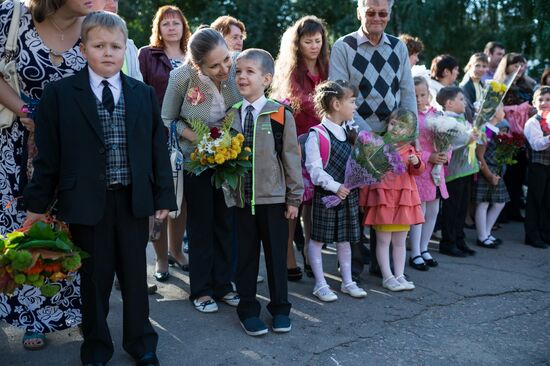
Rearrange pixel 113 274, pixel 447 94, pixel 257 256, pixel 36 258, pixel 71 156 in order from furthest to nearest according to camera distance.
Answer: pixel 447 94, pixel 257 256, pixel 113 274, pixel 71 156, pixel 36 258

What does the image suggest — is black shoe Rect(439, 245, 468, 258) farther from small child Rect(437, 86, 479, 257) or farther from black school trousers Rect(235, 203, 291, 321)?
black school trousers Rect(235, 203, 291, 321)

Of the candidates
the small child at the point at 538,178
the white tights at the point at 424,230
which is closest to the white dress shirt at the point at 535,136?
the small child at the point at 538,178

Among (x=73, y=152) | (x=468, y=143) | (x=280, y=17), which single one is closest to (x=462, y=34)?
(x=280, y=17)

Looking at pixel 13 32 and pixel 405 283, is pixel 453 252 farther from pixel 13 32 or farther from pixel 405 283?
pixel 13 32

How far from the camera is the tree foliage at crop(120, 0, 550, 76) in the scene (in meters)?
12.9

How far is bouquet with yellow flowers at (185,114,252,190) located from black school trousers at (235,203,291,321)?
0.31 m

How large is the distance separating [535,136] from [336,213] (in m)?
3.34

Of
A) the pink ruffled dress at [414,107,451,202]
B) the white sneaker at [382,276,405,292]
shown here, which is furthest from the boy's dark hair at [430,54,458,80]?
the white sneaker at [382,276,405,292]

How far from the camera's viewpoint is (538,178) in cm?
728

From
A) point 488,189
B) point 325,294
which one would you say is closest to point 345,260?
point 325,294

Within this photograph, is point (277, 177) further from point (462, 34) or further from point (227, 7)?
point (227, 7)

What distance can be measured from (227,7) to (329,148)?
494 inches

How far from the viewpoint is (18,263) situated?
2967mm

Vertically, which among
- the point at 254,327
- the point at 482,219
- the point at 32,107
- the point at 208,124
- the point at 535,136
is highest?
the point at 32,107
